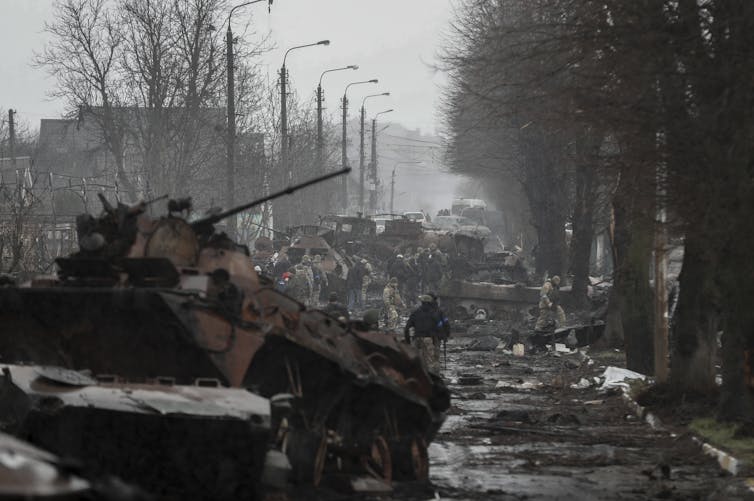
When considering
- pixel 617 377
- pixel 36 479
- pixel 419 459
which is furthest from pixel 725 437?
pixel 36 479

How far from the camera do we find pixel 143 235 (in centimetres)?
1262

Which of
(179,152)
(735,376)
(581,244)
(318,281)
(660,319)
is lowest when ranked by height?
(735,376)

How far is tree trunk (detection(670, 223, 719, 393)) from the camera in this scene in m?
18.5

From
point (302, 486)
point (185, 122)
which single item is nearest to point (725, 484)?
point (302, 486)

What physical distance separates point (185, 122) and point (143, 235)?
33.2 metres

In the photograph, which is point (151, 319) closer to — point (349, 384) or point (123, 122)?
point (349, 384)

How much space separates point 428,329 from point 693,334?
5457 millimetres

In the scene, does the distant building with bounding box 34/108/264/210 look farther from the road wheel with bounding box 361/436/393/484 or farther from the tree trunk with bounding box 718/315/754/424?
the road wheel with bounding box 361/436/393/484

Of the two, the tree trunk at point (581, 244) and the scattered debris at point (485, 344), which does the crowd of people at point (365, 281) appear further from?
the tree trunk at point (581, 244)

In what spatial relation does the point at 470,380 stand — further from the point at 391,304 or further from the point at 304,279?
the point at 304,279

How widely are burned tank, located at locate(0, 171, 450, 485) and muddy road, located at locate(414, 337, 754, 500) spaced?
0.76 m

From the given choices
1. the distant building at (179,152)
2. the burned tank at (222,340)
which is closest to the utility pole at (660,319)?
the burned tank at (222,340)

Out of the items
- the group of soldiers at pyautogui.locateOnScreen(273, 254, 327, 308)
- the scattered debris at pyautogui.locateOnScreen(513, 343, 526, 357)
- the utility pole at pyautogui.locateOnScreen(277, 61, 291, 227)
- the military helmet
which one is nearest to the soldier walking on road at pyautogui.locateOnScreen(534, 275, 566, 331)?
the scattered debris at pyautogui.locateOnScreen(513, 343, 526, 357)

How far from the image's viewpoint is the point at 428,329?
23.2 m
